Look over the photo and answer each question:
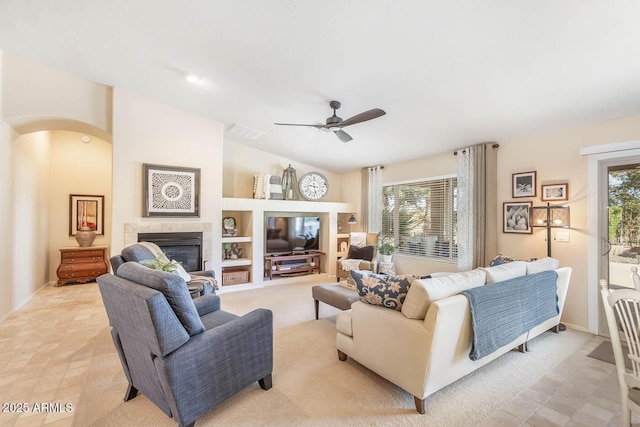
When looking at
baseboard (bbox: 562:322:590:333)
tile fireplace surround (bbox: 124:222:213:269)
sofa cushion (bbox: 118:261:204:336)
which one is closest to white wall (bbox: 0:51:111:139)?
tile fireplace surround (bbox: 124:222:213:269)

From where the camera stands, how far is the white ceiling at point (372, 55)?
2129mm

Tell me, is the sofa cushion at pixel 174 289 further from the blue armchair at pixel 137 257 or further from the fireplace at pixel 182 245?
the fireplace at pixel 182 245

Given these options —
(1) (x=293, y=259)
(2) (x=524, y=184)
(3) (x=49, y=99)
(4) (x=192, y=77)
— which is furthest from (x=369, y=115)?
(3) (x=49, y=99)

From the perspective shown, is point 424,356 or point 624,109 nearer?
point 424,356

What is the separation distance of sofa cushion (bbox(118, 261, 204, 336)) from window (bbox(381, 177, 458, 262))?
4343 mm

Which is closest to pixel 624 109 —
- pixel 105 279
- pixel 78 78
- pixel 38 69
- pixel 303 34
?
pixel 303 34

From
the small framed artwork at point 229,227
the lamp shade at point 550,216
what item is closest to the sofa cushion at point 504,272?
the lamp shade at point 550,216

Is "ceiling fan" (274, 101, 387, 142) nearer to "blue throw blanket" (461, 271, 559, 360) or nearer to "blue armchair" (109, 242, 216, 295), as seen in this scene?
"blue throw blanket" (461, 271, 559, 360)

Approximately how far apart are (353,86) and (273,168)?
11.0ft

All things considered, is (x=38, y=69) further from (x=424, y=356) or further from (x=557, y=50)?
(x=557, y=50)

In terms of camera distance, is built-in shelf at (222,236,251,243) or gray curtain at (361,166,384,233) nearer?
built-in shelf at (222,236,251,243)

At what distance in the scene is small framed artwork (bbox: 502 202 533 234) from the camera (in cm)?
388

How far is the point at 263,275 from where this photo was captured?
222 inches

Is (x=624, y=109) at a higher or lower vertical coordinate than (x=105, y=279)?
higher
